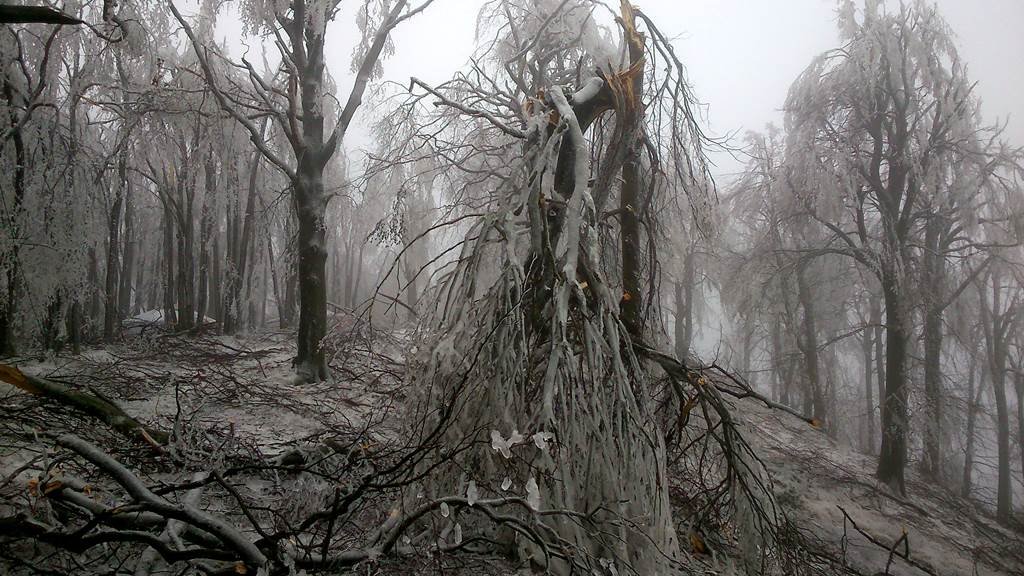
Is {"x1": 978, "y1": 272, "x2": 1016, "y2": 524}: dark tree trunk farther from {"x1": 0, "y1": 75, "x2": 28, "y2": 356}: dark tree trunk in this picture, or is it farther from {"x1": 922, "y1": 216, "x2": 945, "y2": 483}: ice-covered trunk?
{"x1": 0, "y1": 75, "x2": 28, "y2": 356}: dark tree trunk

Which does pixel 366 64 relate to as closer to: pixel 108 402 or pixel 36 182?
pixel 36 182

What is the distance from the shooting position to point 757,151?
1375 cm

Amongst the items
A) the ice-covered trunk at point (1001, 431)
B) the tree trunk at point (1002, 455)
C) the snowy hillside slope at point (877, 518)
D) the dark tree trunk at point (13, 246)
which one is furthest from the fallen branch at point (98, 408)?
the ice-covered trunk at point (1001, 431)

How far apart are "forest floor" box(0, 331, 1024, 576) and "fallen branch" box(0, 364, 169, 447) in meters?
0.08

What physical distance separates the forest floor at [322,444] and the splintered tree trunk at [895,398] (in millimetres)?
385

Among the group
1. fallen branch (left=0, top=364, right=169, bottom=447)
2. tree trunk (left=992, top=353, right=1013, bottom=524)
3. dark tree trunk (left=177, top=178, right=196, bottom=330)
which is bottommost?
tree trunk (left=992, top=353, right=1013, bottom=524)

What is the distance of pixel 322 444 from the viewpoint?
397cm

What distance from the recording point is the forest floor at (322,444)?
3084 millimetres

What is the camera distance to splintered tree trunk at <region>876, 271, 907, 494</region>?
27.8ft

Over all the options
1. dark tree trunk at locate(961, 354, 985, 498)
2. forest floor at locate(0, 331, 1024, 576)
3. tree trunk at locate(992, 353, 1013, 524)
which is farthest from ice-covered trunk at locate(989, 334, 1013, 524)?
forest floor at locate(0, 331, 1024, 576)

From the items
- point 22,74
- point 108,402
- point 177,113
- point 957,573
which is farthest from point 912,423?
point 22,74

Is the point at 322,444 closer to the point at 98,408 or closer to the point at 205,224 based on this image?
the point at 98,408

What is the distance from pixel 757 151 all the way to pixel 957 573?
10.2 m

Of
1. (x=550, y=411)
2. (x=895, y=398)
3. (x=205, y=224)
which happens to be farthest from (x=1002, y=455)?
(x=205, y=224)
